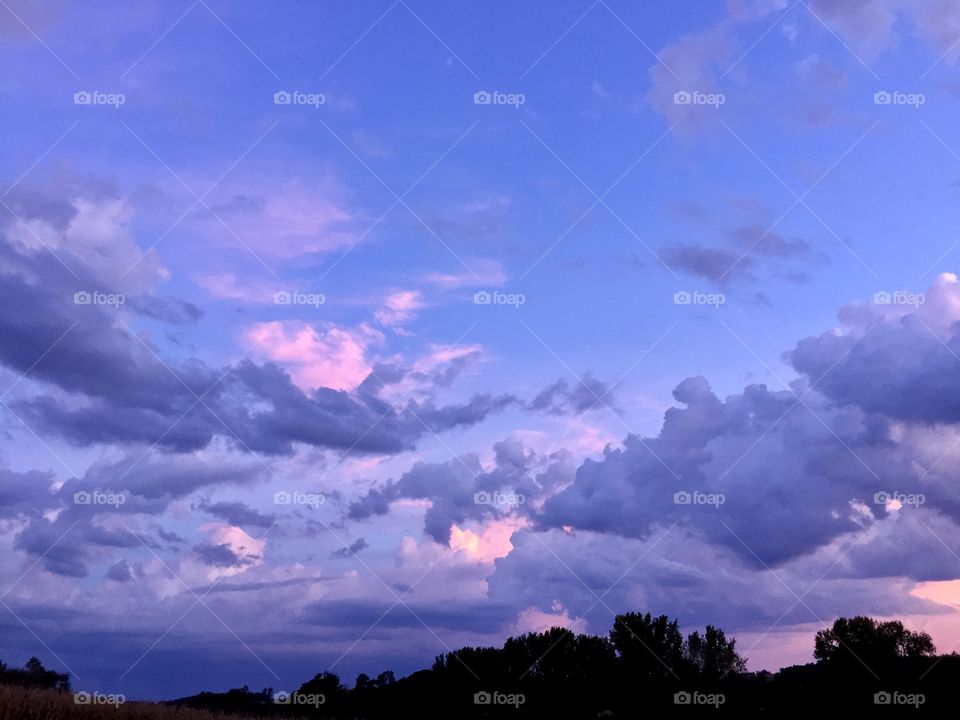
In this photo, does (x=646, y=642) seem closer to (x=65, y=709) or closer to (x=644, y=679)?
(x=644, y=679)

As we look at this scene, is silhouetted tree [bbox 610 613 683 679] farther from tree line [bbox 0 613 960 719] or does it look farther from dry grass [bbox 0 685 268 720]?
dry grass [bbox 0 685 268 720]

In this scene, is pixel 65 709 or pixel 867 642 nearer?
pixel 65 709

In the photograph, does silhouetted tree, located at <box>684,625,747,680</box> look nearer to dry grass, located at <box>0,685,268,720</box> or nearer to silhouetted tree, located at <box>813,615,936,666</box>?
silhouetted tree, located at <box>813,615,936,666</box>

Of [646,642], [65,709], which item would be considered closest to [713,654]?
[646,642]

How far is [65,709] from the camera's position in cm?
2933

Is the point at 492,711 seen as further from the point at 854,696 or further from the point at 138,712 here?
the point at 138,712

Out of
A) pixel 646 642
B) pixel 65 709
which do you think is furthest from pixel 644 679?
pixel 65 709

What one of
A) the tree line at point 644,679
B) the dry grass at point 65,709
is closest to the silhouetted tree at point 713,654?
the tree line at point 644,679

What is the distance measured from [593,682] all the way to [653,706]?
26.4 ft

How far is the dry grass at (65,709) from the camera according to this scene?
2803 centimetres

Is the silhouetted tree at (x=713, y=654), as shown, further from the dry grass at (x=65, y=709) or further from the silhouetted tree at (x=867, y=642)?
the dry grass at (x=65, y=709)

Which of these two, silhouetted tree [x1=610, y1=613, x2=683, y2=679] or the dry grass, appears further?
silhouetted tree [x1=610, y1=613, x2=683, y2=679]

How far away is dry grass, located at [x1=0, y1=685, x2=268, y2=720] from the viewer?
28031 millimetres

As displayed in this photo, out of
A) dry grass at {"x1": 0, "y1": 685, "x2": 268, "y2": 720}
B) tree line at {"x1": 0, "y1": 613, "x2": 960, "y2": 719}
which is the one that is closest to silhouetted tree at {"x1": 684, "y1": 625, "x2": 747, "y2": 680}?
tree line at {"x1": 0, "y1": 613, "x2": 960, "y2": 719}
